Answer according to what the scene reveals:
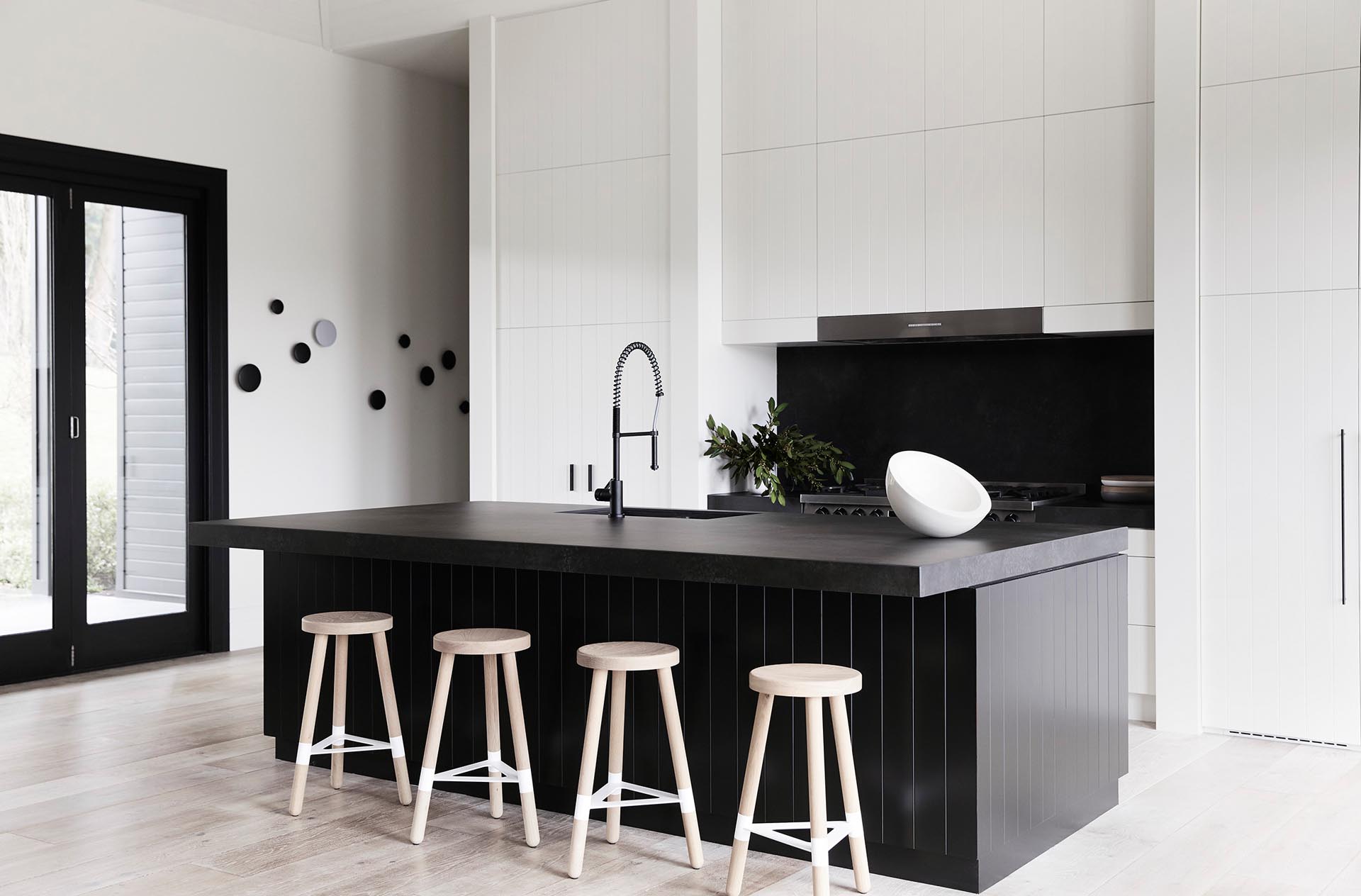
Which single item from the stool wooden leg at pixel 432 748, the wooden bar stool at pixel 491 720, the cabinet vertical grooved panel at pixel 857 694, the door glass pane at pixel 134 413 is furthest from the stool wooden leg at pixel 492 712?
the door glass pane at pixel 134 413

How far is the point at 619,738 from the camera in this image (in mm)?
3213

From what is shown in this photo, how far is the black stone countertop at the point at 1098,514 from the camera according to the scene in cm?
468

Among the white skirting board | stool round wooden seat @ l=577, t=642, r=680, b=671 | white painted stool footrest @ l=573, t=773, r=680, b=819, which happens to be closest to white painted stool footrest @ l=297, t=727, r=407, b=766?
white painted stool footrest @ l=573, t=773, r=680, b=819

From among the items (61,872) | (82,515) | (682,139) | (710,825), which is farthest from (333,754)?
(682,139)

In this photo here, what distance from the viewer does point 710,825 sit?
3.33m

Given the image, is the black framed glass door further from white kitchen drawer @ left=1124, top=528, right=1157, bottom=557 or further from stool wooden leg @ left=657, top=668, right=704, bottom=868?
white kitchen drawer @ left=1124, top=528, right=1157, bottom=557

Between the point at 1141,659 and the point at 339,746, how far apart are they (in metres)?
2.82

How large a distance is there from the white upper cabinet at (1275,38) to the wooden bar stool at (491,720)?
3078 millimetres

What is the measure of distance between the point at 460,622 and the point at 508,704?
0.39m

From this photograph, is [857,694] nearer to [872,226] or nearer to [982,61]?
[872,226]

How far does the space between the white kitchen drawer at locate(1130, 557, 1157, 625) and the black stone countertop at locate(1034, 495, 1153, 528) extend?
0.44ft

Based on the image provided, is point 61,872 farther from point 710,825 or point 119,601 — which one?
point 119,601

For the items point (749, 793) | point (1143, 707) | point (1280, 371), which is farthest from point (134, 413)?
point (1280, 371)

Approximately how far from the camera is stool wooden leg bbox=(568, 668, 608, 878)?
10.1 feet
